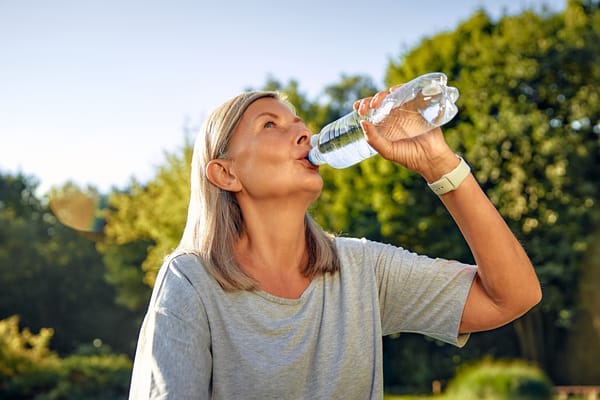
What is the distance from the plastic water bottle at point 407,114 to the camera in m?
2.38

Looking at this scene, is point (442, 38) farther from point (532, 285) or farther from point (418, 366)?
point (532, 285)

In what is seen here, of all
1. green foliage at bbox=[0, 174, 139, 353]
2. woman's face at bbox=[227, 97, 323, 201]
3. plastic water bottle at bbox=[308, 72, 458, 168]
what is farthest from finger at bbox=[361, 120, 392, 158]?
green foliage at bbox=[0, 174, 139, 353]

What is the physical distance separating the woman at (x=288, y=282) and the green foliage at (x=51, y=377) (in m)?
14.1

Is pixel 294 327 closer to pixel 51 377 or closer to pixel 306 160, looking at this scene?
pixel 306 160

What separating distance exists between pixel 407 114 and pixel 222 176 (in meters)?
0.68

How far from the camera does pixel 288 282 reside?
246 centimetres

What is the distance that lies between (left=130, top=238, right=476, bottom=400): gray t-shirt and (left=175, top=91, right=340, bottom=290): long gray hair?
0.07m

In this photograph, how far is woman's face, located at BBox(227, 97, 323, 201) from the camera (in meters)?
2.46

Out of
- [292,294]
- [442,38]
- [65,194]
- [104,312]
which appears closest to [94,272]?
[104,312]

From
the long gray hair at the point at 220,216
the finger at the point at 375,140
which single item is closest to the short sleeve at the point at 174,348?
the long gray hair at the point at 220,216

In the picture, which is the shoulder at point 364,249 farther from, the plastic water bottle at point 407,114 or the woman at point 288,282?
the plastic water bottle at point 407,114

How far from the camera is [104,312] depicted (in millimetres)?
30406

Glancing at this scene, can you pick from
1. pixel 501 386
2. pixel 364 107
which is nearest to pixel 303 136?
pixel 364 107

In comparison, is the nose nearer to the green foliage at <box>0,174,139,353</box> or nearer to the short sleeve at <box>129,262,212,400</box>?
the short sleeve at <box>129,262,212,400</box>
